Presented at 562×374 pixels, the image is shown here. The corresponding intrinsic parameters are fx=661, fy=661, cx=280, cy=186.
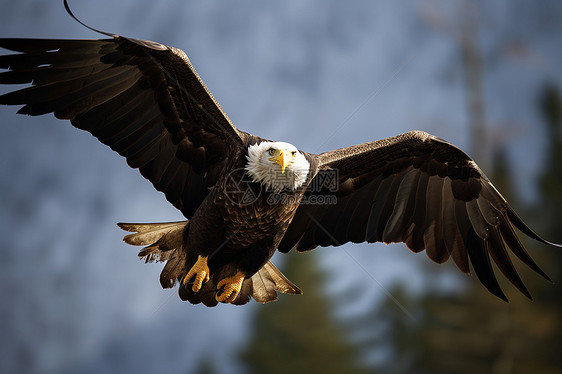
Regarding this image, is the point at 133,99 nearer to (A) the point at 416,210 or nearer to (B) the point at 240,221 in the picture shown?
(B) the point at 240,221

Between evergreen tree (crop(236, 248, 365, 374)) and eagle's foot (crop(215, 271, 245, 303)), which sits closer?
eagle's foot (crop(215, 271, 245, 303))

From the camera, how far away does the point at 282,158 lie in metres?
3.89

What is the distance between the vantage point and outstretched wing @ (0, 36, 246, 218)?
159 inches

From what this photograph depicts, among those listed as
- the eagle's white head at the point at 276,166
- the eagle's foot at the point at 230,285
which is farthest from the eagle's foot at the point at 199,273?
the eagle's white head at the point at 276,166

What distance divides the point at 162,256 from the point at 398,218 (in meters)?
1.76

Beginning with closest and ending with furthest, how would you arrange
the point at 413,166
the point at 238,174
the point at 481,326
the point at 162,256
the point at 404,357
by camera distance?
1. the point at 238,174
2. the point at 162,256
3. the point at 413,166
4. the point at 481,326
5. the point at 404,357

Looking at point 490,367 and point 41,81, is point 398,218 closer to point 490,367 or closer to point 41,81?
point 41,81

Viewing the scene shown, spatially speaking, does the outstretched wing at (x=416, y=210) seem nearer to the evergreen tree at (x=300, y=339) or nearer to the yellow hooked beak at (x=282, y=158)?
the yellow hooked beak at (x=282, y=158)

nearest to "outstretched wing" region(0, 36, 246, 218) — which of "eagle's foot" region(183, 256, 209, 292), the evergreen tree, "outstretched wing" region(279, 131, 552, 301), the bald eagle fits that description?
the bald eagle

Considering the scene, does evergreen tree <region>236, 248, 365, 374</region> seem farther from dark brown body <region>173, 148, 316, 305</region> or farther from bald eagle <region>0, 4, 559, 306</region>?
dark brown body <region>173, 148, 316, 305</region>

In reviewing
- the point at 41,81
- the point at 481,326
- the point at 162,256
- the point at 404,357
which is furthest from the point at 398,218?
the point at 404,357

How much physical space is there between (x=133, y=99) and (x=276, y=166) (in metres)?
1.10

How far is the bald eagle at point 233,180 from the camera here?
4016 mm

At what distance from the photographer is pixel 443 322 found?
1160 cm
